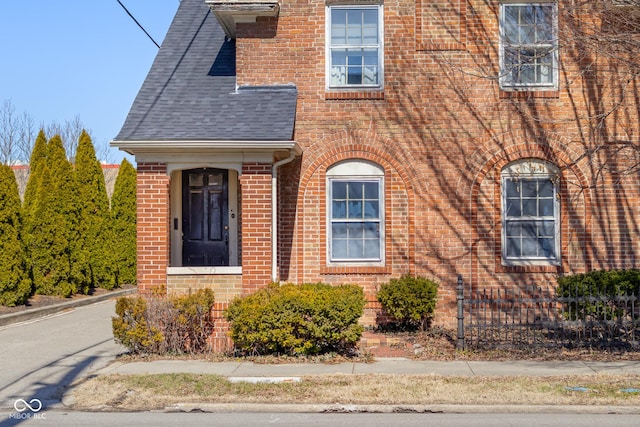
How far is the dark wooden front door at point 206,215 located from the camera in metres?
15.2

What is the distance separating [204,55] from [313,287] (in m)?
5.86

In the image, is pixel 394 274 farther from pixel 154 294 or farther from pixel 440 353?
pixel 154 294

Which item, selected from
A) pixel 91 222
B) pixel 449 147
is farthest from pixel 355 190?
pixel 91 222

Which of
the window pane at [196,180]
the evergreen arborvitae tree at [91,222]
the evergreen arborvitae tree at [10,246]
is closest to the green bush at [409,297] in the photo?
the window pane at [196,180]

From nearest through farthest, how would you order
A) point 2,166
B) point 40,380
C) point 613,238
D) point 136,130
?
point 40,380 → point 136,130 → point 613,238 → point 2,166

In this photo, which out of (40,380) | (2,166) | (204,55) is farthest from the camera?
(2,166)

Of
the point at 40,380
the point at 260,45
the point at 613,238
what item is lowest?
the point at 40,380

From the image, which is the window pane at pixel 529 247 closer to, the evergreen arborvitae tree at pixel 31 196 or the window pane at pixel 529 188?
the window pane at pixel 529 188

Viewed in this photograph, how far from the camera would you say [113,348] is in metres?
13.6

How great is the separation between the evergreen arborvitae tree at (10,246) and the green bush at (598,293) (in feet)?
43.2

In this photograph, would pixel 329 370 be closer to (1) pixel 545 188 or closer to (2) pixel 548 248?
(2) pixel 548 248

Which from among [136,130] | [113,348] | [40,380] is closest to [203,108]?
[136,130]

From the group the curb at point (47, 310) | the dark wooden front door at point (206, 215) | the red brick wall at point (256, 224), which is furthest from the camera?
the curb at point (47, 310)

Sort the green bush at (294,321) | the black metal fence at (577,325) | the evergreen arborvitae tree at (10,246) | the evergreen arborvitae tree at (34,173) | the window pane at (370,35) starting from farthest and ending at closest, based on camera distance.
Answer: the evergreen arborvitae tree at (34,173) → the evergreen arborvitae tree at (10,246) → the window pane at (370,35) → the black metal fence at (577,325) → the green bush at (294,321)
